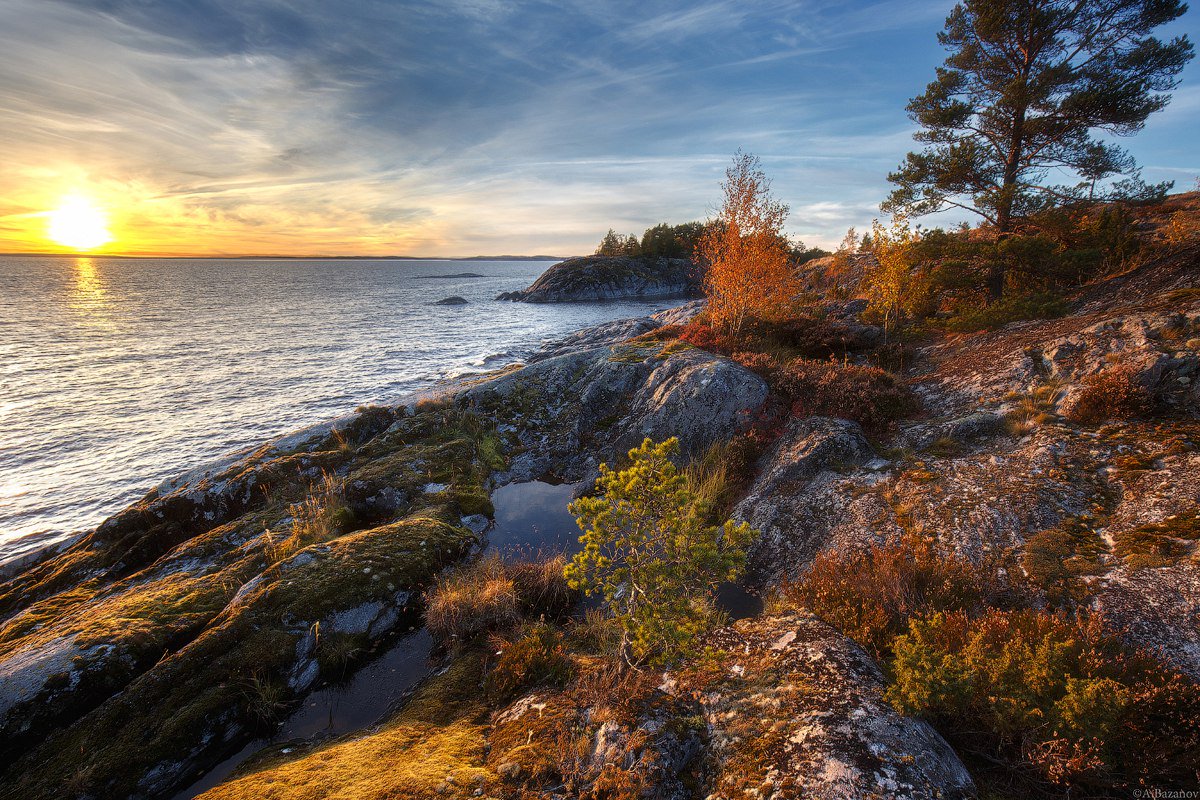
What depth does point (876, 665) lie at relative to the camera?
5.59 metres

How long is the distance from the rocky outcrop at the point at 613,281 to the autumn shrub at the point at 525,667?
79.1 metres

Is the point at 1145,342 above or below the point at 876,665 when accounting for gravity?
above

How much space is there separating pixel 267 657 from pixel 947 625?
9.89 metres

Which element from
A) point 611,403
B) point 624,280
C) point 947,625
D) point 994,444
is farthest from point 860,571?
point 624,280

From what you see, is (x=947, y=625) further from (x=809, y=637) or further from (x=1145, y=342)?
(x=1145, y=342)

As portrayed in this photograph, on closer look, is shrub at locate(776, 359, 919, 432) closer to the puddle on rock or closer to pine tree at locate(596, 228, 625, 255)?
the puddle on rock

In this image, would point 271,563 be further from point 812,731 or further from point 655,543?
point 812,731

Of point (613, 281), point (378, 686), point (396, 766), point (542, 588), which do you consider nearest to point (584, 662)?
point (542, 588)

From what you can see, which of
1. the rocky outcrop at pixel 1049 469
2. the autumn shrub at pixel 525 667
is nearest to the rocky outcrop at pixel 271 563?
the autumn shrub at pixel 525 667

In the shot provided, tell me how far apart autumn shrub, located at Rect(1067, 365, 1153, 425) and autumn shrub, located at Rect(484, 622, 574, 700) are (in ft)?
39.1

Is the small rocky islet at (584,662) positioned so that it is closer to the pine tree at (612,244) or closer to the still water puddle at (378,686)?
the still water puddle at (378,686)

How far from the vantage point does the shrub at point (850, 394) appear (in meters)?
12.5

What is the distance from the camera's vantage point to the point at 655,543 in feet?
19.3

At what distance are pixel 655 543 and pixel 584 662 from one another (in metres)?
2.64
